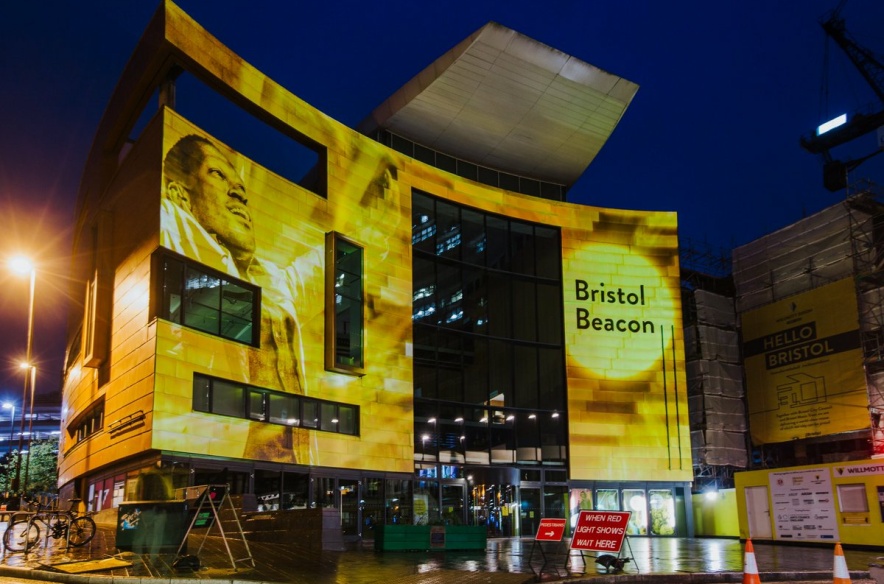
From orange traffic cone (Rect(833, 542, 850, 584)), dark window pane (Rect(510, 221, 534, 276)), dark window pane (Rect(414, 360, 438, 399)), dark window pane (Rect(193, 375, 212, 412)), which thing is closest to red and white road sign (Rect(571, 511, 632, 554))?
orange traffic cone (Rect(833, 542, 850, 584))

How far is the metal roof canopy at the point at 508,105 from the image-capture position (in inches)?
1229

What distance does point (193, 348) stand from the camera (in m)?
21.3

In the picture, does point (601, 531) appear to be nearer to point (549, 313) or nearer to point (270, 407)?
point (270, 407)

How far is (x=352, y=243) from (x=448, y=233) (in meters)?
6.08

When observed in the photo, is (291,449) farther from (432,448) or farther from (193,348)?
(432,448)

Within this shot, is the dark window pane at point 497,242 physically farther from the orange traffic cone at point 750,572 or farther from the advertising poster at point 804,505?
the orange traffic cone at point 750,572

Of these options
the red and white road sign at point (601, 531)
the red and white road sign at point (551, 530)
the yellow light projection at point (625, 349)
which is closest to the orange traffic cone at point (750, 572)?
the red and white road sign at point (601, 531)

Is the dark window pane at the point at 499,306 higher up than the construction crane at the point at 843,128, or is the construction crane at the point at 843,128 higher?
the construction crane at the point at 843,128

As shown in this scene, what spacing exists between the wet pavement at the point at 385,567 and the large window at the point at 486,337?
11542 mm

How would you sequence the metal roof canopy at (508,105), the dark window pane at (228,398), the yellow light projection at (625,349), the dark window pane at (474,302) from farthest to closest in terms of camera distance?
the yellow light projection at (625,349) < the dark window pane at (474,302) < the metal roof canopy at (508,105) < the dark window pane at (228,398)

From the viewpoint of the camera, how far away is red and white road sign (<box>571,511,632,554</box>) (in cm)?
1424

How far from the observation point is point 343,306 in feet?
89.2

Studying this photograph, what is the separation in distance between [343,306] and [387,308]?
1.95m

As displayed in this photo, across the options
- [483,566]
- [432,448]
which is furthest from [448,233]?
[483,566]
